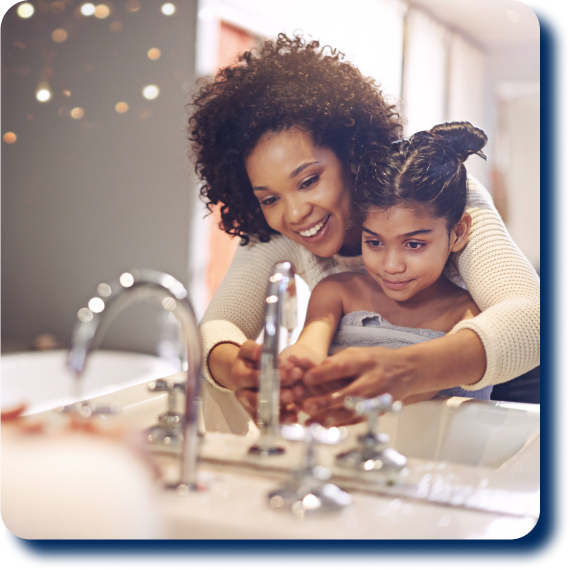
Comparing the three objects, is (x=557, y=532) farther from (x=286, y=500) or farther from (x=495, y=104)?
(x=495, y=104)

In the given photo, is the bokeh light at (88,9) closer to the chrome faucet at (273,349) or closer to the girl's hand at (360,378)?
the chrome faucet at (273,349)

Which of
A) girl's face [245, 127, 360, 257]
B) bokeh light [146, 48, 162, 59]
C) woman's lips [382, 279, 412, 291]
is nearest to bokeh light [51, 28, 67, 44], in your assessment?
bokeh light [146, 48, 162, 59]

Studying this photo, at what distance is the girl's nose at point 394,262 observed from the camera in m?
0.69

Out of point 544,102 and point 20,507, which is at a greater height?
point 544,102

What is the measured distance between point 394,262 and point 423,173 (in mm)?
103

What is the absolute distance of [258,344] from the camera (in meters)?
0.71

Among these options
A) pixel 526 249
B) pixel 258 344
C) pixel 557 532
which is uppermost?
pixel 526 249

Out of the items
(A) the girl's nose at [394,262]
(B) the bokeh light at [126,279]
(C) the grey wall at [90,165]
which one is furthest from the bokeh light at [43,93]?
(A) the girl's nose at [394,262]

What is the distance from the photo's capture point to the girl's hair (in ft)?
2.21

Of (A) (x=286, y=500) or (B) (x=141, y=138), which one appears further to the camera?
(B) (x=141, y=138)

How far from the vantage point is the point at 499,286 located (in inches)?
27.0

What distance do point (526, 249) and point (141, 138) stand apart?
1.55 feet

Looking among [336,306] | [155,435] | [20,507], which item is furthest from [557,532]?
[20,507]

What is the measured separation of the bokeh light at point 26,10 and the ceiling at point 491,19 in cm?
47
